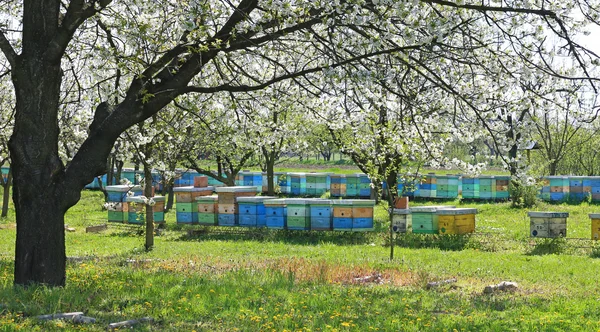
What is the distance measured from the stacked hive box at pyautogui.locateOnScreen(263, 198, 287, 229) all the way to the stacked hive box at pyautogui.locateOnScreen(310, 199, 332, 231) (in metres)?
0.79

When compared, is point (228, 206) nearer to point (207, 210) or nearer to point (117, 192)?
point (207, 210)

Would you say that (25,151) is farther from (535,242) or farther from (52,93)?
(535,242)

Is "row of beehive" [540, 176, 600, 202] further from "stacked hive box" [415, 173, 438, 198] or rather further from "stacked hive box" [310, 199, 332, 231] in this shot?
"stacked hive box" [310, 199, 332, 231]

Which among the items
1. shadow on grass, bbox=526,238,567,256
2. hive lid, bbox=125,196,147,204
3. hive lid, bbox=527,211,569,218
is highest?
hive lid, bbox=125,196,147,204

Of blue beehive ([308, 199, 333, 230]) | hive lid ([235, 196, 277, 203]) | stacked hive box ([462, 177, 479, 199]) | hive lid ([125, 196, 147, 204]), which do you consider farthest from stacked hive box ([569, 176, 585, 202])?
hive lid ([125, 196, 147, 204])

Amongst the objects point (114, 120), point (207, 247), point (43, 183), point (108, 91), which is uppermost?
point (108, 91)

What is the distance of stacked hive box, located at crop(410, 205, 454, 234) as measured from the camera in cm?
1557

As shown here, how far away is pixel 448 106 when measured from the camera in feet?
39.0

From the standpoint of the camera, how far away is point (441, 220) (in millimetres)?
15531

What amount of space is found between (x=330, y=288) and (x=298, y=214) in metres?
8.98

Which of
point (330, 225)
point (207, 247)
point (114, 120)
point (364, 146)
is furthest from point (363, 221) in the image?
point (114, 120)

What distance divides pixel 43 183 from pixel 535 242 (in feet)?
39.0

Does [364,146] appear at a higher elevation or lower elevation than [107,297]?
higher

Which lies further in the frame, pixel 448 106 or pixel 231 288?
pixel 448 106
